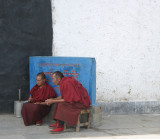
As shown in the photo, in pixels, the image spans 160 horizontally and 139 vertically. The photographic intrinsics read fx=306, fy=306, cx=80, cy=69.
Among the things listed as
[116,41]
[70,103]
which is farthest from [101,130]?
[116,41]

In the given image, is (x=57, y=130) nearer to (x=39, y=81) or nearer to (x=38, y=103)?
(x=38, y=103)

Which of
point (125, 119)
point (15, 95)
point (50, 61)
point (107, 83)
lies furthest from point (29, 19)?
point (125, 119)

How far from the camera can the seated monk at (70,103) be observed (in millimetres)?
4844

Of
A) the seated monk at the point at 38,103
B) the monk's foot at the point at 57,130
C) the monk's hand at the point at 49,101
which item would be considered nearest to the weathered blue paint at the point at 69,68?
the seated monk at the point at 38,103

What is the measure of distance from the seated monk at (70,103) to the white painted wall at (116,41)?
1.44m

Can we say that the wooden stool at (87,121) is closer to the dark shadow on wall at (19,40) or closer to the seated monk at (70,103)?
the seated monk at (70,103)

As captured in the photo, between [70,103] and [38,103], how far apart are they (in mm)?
772

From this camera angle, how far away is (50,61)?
5.69m

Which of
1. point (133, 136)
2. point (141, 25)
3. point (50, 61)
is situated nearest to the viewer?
point (133, 136)

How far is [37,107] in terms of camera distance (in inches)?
208

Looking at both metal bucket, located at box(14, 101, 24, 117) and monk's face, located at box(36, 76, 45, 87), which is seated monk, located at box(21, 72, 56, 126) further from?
metal bucket, located at box(14, 101, 24, 117)

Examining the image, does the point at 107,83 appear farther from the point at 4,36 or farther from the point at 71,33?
the point at 4,36

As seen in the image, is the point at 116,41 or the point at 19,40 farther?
the point at 116,41

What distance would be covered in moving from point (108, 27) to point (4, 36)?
84.2 inches
